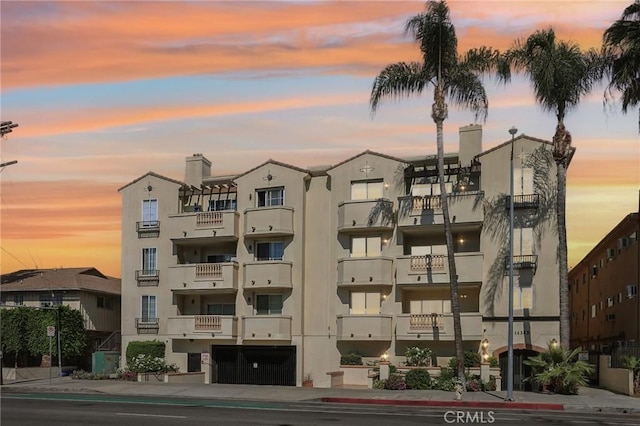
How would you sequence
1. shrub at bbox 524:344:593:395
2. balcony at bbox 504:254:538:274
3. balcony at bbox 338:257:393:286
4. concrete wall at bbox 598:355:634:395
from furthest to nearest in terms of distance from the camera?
balcony at bbox 338:257:393:286, balcony at bbox 504:254:538:274, concrete wall at bbox 598:355:634:395, shrub at bbox 524:344:593:395

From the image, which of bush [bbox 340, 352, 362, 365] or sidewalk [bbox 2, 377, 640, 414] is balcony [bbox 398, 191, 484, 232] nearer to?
bush [bbox 340, 352, 362, 365]

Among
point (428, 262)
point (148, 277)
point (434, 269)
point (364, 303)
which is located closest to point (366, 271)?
point (364, 303)

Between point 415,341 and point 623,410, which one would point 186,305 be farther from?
point 623,410

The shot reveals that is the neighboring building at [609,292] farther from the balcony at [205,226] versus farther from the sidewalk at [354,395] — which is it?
the balcony at [205,226]

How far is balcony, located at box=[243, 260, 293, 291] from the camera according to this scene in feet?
134

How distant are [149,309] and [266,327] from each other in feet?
28.5

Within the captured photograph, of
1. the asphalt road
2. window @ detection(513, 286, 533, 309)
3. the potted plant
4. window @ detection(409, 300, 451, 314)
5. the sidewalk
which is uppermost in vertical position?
window @ detection(513, 286, 533, 309)

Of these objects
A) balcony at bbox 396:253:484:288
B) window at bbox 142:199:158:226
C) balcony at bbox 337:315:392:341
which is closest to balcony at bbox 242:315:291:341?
balcony at bbox 337:315:392:341

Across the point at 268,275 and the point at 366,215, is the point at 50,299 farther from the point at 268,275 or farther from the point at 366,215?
the point at 366,215

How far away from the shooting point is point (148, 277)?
146ft

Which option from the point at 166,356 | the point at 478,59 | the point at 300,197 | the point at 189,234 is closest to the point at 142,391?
the point at 166,356

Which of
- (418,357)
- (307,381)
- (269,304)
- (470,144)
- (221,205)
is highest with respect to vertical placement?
(470,144)

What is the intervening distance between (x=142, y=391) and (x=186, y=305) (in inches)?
421

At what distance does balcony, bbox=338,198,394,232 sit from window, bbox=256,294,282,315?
5.95 m
